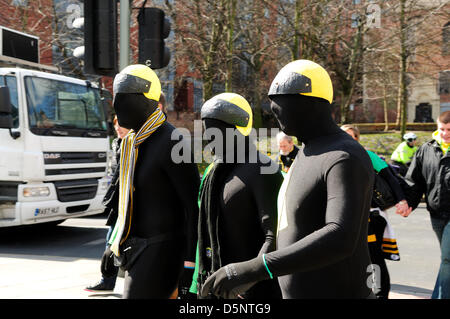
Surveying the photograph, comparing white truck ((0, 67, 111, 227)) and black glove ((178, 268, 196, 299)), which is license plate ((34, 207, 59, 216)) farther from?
black glove ((178, 268, 196, 299))

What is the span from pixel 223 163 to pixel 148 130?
49cm

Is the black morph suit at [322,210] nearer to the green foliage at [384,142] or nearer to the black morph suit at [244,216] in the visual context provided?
the black morph suit at [244,216]

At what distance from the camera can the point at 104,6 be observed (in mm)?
5605

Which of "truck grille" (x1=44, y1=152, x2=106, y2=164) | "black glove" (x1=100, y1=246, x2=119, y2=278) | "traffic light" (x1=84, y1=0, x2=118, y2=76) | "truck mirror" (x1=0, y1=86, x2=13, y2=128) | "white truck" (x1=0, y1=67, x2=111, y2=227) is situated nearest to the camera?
"black glove" (x1=100, y1=246, x2=119, y2=278)

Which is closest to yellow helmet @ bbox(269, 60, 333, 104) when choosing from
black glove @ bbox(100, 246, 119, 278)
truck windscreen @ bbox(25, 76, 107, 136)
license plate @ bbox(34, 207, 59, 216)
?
black glove @ bbox(100, 246, 119, 278)

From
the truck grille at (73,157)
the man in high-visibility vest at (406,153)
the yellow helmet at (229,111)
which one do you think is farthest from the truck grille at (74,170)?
the man in high-visibility vest at (406,153)

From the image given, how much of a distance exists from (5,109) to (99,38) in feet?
8.49

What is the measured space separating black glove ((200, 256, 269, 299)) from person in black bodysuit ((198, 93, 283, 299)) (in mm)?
585

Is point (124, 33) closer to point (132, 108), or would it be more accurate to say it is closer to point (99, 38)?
point (99, 38)

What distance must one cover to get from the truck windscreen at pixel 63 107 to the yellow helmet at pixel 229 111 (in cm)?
591

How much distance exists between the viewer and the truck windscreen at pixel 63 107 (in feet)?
26.1

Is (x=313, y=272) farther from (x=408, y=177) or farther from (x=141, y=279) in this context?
(x=408, y=177)

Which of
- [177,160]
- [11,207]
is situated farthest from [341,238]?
[11,207]

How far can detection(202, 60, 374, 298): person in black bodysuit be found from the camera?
5.51ft
